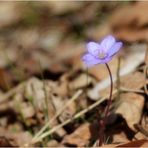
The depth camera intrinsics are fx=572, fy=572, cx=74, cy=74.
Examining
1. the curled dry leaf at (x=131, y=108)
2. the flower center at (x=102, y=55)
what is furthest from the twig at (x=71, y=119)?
the flower center at (x=102, y=55)

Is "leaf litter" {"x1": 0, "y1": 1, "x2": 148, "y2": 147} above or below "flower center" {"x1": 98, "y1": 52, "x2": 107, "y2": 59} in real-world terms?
below

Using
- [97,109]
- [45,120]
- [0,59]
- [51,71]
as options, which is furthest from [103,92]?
[0,59]

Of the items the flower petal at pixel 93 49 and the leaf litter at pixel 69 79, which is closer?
the flower petal at pixel 93 49

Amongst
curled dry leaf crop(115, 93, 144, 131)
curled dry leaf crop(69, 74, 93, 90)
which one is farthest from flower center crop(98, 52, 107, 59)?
curled dry leaf crop(69, 74, 93, 90)

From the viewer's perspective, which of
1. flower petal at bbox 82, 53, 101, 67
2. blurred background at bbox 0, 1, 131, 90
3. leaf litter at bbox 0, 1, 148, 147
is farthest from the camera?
blurred background at bbox 0, 1, 131, 90

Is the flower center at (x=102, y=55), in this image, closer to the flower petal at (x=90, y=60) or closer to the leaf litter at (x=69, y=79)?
the flower petal at (x=90, y=60)

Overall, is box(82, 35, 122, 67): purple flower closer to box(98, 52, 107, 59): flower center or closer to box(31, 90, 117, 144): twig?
box(98, 52, 107, 59): flower center

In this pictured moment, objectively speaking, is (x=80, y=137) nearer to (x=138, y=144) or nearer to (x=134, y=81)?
(x=134, y=81)

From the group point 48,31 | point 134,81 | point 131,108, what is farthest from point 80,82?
point 48,31
